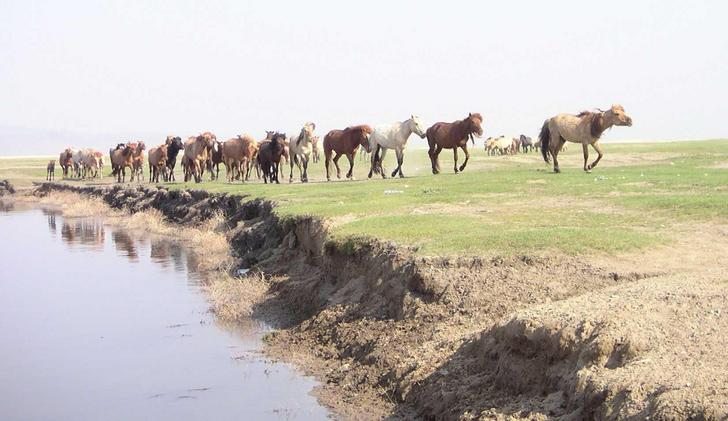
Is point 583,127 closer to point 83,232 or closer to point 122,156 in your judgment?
point 83,232

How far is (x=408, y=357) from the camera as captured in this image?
1044 centimetres

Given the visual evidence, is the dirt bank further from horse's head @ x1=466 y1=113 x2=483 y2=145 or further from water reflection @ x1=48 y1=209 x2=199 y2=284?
horse's head @ x1=466 y1=113 x2=483 y2=145

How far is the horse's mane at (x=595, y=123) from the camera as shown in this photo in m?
27.8

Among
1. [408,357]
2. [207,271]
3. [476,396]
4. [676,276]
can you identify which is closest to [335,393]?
[408,357]

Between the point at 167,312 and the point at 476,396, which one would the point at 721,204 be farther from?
the point at 167,312

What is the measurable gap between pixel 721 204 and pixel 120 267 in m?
15.2

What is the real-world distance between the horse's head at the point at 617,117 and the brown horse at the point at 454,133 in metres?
5.25

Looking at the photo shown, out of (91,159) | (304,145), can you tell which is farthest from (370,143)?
(91,159)

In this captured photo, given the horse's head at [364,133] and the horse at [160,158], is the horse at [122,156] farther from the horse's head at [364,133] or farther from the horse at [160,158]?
the horse's head at [364,133]

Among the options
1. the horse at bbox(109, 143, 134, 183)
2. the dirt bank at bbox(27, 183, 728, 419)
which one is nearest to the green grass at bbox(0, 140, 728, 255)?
the dirt bank at bbox(27, 183, 728, 419)

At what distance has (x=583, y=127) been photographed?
92.7ft

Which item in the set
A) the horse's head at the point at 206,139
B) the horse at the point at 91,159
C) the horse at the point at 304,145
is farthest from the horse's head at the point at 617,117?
the horse at the point at 91,159

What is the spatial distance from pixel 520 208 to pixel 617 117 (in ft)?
35.1

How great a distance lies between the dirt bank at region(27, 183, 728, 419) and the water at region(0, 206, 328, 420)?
25.7 inches
